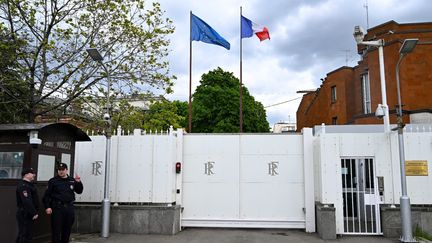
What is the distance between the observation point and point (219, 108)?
113ft

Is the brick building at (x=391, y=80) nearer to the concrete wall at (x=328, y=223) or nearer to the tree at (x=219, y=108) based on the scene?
the concrete wall at (x=328, y=223)

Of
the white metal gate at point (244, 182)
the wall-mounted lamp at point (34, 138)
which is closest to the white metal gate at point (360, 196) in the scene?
the white metal gate at point (244, 182)

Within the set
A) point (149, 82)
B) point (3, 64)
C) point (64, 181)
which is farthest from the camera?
point (149, 82)

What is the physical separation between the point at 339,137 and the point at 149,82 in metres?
7.06

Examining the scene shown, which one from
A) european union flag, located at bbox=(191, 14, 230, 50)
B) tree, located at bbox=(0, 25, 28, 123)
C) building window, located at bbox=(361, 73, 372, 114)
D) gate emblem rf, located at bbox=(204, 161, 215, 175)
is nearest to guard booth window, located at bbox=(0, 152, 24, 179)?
tree, located at bbox=(0, 25, 28, 123)

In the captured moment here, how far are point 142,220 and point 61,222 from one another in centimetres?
249

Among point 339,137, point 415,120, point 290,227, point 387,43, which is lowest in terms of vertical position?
point 290,227

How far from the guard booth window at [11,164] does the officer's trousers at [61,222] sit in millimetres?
1277

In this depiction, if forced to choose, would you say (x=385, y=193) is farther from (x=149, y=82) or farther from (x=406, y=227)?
(x=149, y=82)

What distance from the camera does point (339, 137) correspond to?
10.2 meters

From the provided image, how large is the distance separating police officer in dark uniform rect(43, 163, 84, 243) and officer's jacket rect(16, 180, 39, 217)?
1.48 ft

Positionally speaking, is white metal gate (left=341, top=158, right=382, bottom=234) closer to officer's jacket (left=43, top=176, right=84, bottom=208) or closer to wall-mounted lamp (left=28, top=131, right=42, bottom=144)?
officer's jacket (left=43, top=176, right=84, bottom=208)

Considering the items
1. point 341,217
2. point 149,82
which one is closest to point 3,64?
point 149,82

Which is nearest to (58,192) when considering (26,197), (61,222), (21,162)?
(61,222)
